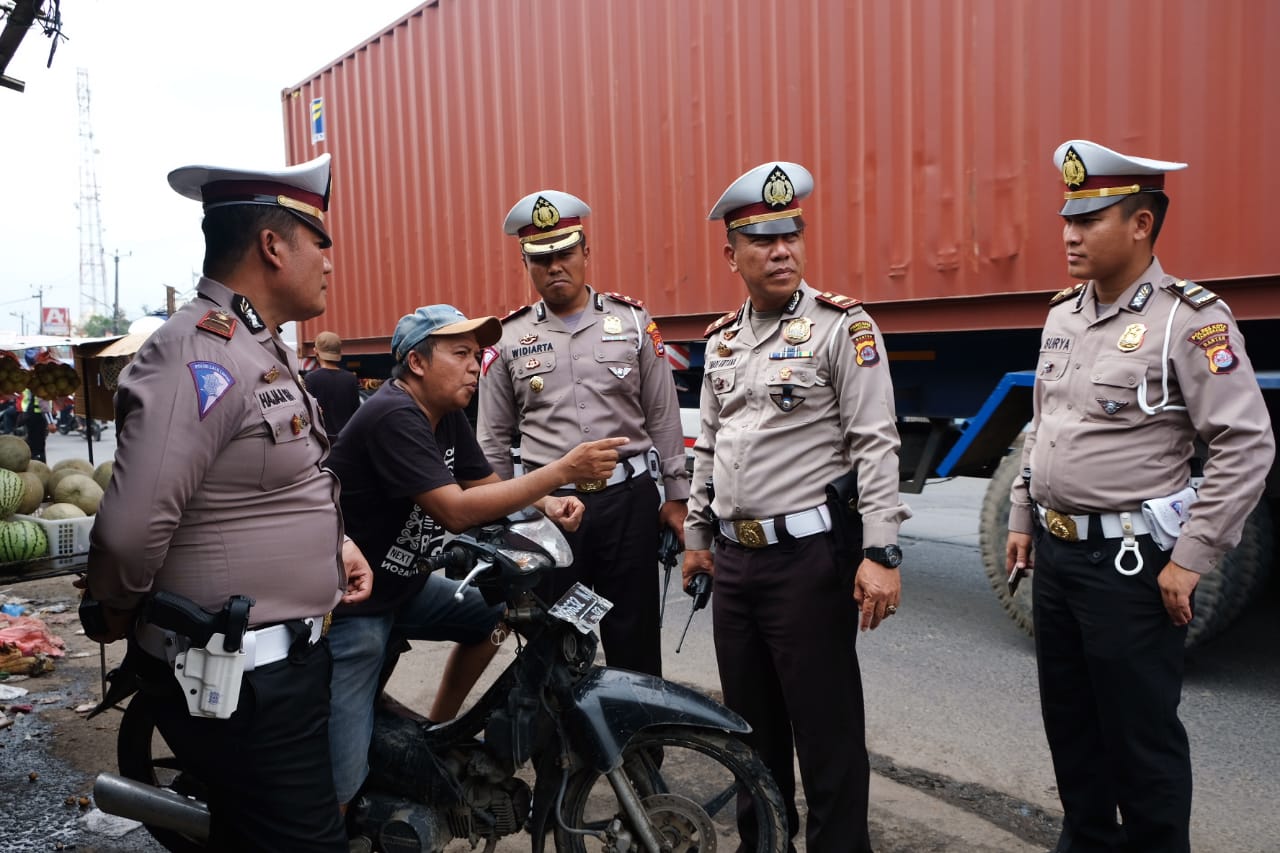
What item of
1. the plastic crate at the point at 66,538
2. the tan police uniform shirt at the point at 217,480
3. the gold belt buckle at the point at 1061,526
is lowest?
the plastic crate at the point at 66,538

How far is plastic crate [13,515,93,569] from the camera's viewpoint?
12.6 feet

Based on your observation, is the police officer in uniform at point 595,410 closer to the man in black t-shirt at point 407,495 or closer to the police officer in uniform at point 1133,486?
the man in black t-shirt at point 407,495

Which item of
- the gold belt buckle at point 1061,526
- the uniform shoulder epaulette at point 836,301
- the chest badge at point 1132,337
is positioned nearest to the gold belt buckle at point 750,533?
the uniform shoulder epaulette at point 836,301

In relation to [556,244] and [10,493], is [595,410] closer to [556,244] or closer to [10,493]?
[556,244]

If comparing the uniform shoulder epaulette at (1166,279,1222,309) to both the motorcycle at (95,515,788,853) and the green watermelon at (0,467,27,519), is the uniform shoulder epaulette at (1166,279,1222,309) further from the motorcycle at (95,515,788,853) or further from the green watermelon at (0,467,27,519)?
the green watermelon at (0,467,27,519)

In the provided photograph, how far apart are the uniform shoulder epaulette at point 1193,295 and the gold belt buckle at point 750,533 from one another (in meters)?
1.07

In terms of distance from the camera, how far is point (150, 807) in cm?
222

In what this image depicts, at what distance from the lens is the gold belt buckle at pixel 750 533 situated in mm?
2516

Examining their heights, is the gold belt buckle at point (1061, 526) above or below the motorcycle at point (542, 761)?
above

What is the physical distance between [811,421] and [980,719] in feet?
6.02

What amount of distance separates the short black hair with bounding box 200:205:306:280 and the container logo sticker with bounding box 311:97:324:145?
7.53m

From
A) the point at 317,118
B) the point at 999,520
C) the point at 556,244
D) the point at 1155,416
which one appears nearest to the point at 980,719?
the point at 999,520

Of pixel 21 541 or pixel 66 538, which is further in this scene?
pixel 66 538

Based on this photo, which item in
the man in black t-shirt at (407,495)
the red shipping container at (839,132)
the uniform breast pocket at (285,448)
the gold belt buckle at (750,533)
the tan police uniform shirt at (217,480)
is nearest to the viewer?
the tan police uniform shirt at (217,480)
